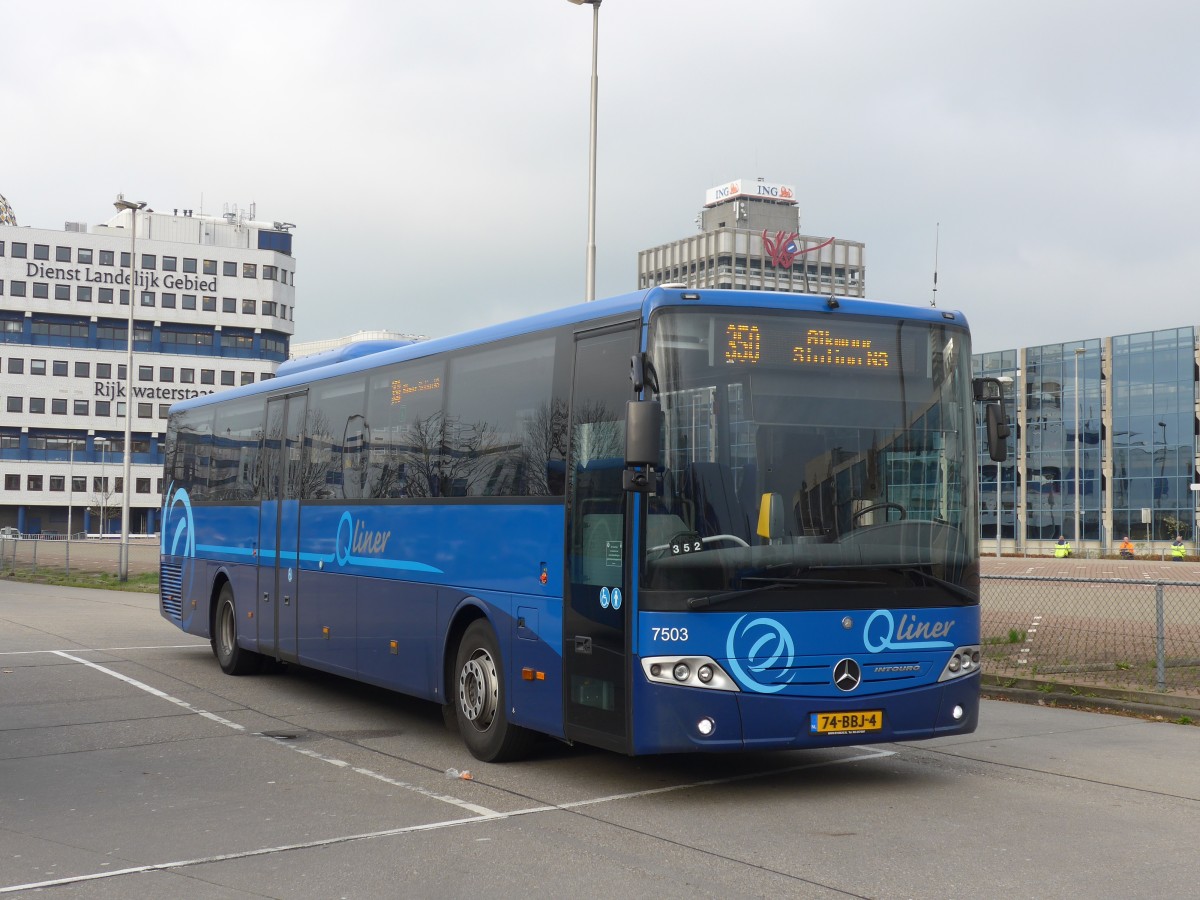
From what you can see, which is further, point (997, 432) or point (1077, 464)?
point (1077, 464)

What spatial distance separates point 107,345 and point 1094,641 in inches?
4361

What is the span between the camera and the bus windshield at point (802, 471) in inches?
329

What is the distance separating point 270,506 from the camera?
1470 centimetres

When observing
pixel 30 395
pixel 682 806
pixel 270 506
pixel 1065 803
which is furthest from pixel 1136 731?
pixel 30 395

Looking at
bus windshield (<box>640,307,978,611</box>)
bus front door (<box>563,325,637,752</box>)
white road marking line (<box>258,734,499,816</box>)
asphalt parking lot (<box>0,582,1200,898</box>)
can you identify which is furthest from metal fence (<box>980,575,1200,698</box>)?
white road marking line (<box>258,734,499,816</box>)

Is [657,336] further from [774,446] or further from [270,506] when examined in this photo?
[270,506]

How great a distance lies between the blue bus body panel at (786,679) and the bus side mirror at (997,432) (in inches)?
50.8

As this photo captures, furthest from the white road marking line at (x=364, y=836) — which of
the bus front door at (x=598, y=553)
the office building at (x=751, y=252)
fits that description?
the office building at (x=751, y=252)

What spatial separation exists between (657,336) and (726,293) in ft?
1.81

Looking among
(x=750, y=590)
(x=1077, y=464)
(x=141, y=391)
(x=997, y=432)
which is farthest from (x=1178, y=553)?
(x=141, y=391)

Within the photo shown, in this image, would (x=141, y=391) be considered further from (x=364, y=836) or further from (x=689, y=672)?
(x=364, y=836)

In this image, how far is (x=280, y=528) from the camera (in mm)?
14398

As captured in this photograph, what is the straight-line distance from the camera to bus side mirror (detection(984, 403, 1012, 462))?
9500 mm

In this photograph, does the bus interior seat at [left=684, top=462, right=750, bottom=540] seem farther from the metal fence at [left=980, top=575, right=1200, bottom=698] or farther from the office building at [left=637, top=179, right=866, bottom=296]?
the office building at [left=637, top=179, right=866, bottom=296]
